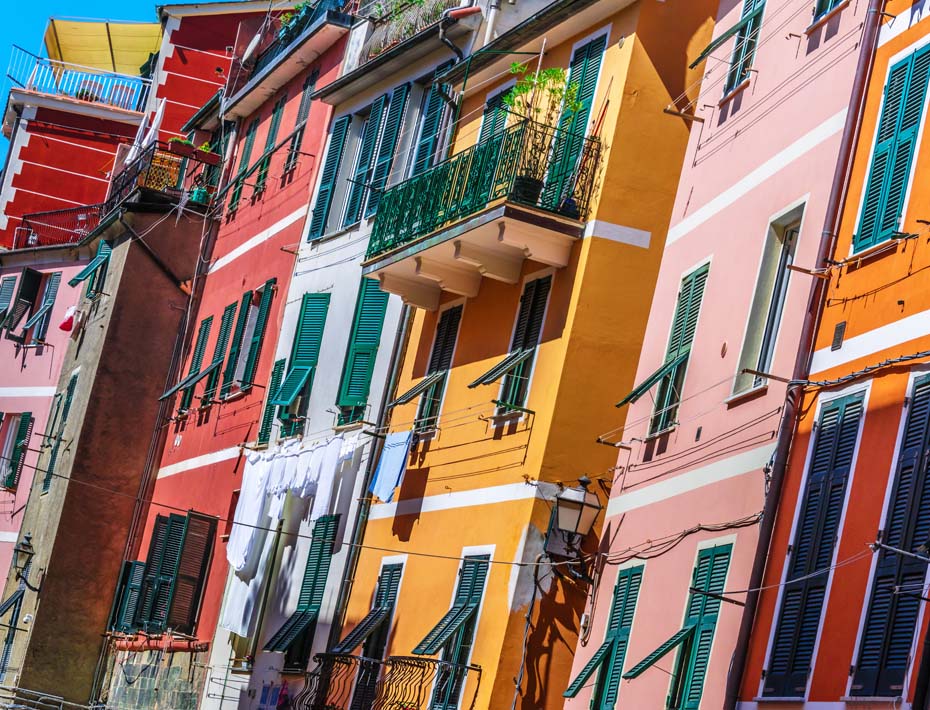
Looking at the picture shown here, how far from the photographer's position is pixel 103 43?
1937 inches

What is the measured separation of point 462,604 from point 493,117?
6.39 m

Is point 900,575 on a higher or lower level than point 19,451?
lower

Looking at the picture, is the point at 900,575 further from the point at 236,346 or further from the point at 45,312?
the point at 45,312

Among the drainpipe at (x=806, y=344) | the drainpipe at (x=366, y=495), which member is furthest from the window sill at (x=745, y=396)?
the drainpipe at (x=366, y=495)

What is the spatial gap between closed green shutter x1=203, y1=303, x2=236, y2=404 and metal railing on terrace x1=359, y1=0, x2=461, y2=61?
538cm

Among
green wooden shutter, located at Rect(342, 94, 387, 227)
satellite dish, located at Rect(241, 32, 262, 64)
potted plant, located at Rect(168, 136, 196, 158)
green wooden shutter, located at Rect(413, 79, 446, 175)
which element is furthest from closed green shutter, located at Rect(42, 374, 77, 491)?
green wooden shutter, located at Rect(413, 79, 446, 175)

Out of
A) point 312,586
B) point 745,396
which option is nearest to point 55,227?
point 312,586

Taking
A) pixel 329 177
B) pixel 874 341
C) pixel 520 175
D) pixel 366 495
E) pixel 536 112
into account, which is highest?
pixel 329 177

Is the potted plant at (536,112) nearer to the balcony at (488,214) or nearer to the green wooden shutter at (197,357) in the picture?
the balcony at (488,214)

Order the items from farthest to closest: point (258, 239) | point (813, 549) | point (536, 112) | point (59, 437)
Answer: point (59, 437) < point (258, 239) < point (536, 112) < point (813, 549)

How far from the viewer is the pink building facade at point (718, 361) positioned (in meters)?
14.5

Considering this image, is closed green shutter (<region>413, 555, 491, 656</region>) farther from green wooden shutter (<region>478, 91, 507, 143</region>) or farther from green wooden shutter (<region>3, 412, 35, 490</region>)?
green wooden shutter (<region>3, 412, 35, 490</region>)

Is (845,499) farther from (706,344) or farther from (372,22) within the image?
(372,22)

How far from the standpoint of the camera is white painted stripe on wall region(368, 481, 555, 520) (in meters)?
18.8
